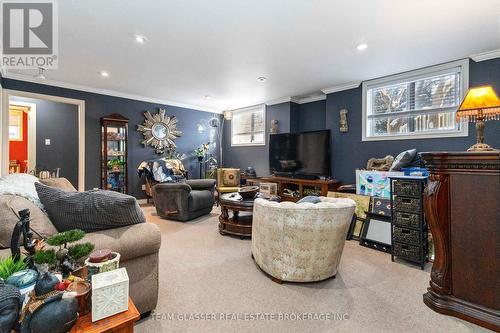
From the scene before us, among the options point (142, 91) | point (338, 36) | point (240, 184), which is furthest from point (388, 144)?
point (142, 91)

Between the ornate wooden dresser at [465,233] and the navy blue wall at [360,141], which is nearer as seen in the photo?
the ornate wooden dresser at [465,233]

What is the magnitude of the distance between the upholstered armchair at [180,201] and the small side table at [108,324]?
2949 millimetres

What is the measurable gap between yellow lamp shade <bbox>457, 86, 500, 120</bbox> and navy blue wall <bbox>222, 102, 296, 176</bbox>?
11.1 feet

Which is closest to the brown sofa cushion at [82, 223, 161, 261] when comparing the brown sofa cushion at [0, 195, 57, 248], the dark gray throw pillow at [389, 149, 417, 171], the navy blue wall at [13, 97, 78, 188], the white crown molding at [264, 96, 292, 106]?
the brown sofa cushion at [0, 195, 57, 248]

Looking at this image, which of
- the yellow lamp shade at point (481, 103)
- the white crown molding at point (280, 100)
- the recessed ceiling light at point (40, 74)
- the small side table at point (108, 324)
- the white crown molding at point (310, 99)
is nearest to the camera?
the small side table at point (108, 324)

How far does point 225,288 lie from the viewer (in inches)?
77.8

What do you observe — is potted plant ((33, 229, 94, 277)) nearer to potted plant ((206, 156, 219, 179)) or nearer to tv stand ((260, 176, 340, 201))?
tv stand ((260, 176, 340, 201))

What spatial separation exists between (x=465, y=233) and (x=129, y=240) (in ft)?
7.55

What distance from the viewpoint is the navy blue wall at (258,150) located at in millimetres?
5418

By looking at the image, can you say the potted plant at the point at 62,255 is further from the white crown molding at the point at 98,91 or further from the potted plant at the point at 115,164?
the white crown molding at the point at 98,91

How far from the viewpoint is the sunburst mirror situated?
5.41 m

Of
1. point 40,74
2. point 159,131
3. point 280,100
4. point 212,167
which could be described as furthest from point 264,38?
point 212,167

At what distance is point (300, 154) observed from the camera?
185 inches

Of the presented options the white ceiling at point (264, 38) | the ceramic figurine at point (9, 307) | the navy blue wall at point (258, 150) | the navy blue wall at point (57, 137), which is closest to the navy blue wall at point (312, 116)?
the navy blue wall at point (258, 150)
